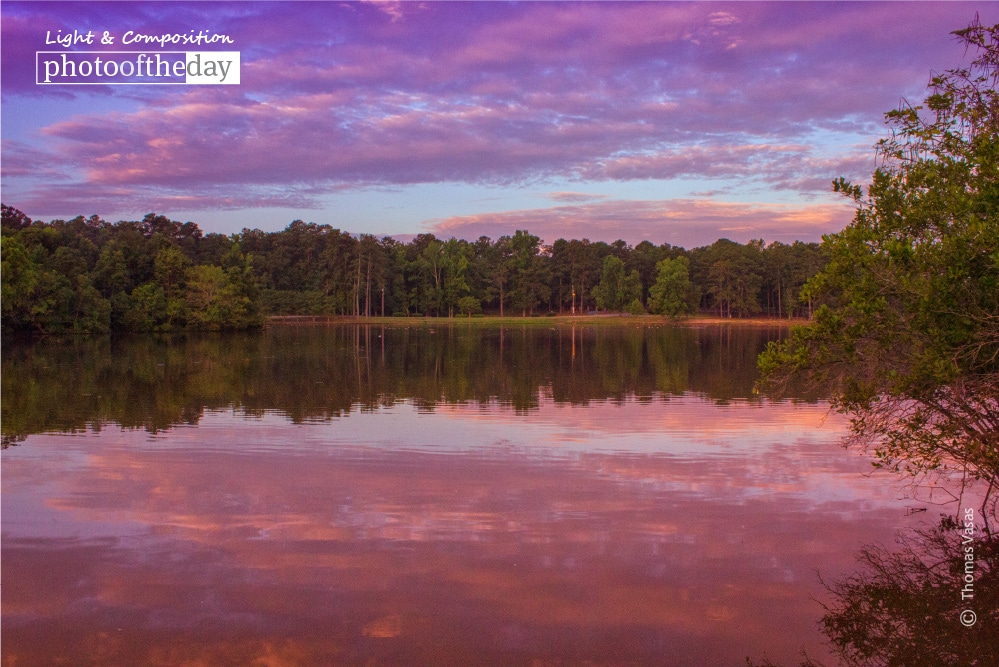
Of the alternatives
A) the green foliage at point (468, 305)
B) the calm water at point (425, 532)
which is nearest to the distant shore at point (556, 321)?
the green foliage at point (468, 305)

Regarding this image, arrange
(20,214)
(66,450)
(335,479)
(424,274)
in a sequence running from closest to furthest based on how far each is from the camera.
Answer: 1. (335,479)
2. (66,450)
3. (20,214)
4. (424,274)

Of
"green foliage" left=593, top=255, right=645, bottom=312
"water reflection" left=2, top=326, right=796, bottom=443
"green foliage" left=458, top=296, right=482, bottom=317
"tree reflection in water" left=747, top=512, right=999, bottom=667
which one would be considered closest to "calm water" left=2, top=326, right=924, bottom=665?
"tree reflection in water" left=747, top=512, right=999, bottom=667

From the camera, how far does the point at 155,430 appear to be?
2003 centimetres

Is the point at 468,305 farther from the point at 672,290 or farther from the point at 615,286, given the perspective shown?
the point at 672,290

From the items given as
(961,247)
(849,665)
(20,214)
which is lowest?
(849,665)

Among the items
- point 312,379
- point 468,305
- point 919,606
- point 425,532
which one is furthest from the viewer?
point 468,305

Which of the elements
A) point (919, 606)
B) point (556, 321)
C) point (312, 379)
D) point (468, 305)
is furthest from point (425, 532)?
point (468, 305)

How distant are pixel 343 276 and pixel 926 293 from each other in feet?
414

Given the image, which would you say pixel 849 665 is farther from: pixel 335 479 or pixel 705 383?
pixel 705 383

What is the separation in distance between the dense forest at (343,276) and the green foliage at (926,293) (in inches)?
2778

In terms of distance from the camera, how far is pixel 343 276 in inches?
5187

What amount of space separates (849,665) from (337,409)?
1846 cm

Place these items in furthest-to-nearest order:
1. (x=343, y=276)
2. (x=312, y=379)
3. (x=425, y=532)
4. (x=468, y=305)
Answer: (x=468, y=305) → (x=343, y=276) → (x=312, y=379) → (x=425, y=532)

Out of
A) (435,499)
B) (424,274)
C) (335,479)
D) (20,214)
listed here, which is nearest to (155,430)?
(335,479)
